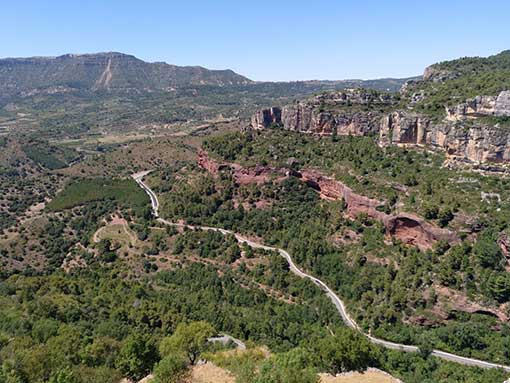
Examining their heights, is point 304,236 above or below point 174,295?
above

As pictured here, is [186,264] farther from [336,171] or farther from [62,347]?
[62,347]

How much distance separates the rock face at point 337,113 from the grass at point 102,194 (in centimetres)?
4229

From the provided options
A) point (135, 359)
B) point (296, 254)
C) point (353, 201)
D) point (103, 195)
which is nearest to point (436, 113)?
point (353, 201)

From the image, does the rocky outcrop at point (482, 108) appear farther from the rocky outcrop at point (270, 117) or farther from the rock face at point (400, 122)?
the rocky outcrop at point (270, 117)

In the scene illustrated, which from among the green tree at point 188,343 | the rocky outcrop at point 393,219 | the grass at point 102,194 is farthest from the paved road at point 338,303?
the green tree at point 188,343

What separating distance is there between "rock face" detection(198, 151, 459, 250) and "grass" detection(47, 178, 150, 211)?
2114 centimetres

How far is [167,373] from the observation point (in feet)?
124

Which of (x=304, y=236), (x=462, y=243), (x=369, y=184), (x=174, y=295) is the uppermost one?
(x=369, y=184)

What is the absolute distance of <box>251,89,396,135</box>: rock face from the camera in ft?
360

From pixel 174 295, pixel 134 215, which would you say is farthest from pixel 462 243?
pixel 134 215

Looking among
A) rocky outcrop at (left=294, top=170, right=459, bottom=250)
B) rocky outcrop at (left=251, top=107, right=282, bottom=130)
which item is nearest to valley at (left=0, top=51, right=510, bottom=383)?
rocky outcrop at (left=294, top=170, right=459, bottom=250)

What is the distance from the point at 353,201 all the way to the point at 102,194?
74.5 meters

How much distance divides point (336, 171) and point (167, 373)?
6763cm

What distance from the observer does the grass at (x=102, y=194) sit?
120 meters
